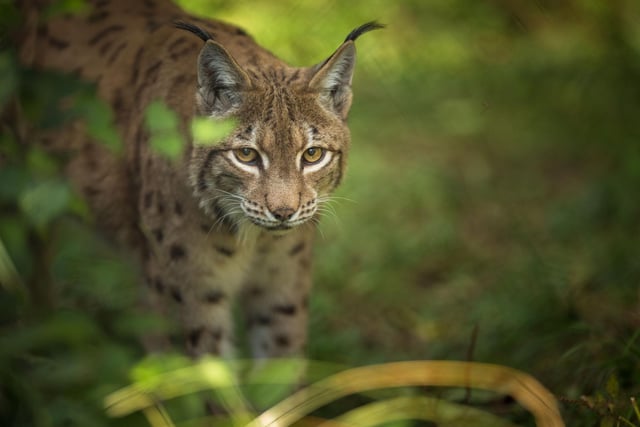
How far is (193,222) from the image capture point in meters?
4.13

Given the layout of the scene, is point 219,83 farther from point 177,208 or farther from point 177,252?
point 177,252

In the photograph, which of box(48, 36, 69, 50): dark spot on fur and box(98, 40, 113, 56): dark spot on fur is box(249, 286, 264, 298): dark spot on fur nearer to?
box(98, 40, 113, 56): dark spot on fur

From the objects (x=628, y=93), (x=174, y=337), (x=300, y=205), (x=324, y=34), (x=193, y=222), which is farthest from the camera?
(x=628, y=93)

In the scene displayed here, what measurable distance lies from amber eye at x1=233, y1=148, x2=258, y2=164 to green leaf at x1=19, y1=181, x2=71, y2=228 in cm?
106

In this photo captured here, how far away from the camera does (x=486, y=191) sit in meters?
7.29

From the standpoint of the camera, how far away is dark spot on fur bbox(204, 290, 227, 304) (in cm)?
423

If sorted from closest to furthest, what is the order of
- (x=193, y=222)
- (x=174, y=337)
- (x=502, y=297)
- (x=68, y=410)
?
(x=68, y=410)
(x=193, y=222)
(x=174, y=337)
(x=502, y=297)

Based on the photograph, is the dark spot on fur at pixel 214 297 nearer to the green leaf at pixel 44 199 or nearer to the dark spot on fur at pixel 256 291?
the dark spot on fur at pixel 256 291

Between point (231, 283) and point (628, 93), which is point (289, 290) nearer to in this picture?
point (231, 283)

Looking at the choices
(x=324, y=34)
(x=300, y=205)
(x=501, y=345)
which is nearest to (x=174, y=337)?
(x=300, y=205)

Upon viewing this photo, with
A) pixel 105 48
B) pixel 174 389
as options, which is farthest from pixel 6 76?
pixel 105 48

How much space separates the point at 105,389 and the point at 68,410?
20 cm

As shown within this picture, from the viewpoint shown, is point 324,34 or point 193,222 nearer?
point 193,222

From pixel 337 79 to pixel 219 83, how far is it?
0.50 m
